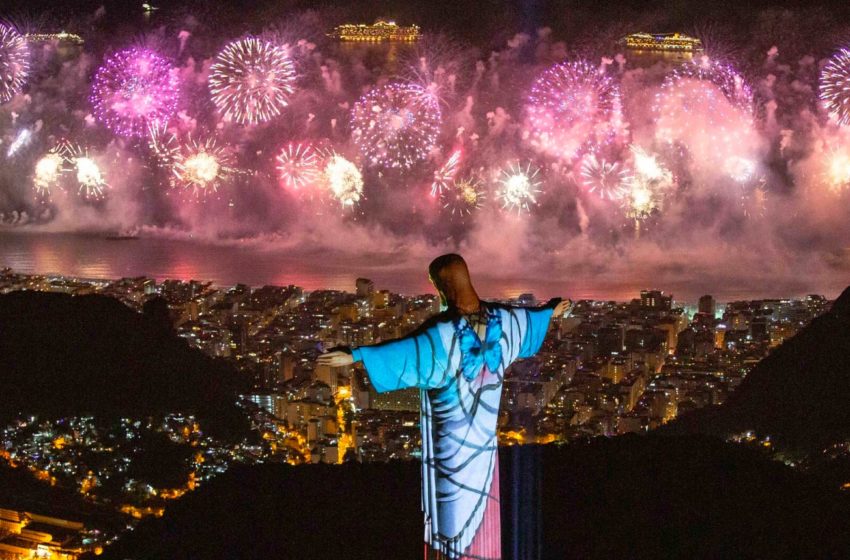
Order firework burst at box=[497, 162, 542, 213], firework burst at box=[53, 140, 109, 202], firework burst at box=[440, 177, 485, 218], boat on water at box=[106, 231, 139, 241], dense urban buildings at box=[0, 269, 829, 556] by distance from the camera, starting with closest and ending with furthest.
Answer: dense urban buildings at box=[0, 269, 829, 556], firework burst at box=[497, 162, 542, 213], firework burst at box=[440, 177, 485, 218], boat on water at box=[106, 231, 139, 241], firework burst at box=[53, 140, 109, 202]

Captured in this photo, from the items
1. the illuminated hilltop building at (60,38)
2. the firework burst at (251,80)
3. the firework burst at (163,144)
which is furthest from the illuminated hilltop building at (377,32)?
the illuminated hilltop building at (60,38)

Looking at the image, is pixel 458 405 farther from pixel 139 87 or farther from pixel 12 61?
pixel 12 61

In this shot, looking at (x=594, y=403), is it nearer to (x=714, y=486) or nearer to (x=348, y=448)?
(x=348, y=448)

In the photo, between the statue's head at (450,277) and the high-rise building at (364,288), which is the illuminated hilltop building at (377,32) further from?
the statue's head at (450,277)

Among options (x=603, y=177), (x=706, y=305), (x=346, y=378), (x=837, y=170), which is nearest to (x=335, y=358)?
(x=346, y=378)

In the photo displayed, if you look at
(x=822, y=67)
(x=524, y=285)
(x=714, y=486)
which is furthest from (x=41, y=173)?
(x=714, y=486)

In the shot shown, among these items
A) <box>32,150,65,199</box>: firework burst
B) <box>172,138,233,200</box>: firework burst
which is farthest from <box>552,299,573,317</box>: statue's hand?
<box>32,150,65,199</box>: firework burst

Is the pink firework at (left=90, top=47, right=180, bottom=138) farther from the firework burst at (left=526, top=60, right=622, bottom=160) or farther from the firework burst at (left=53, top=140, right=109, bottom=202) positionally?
the firework burst at (left=526, top=60, right=622, bottom=160)
